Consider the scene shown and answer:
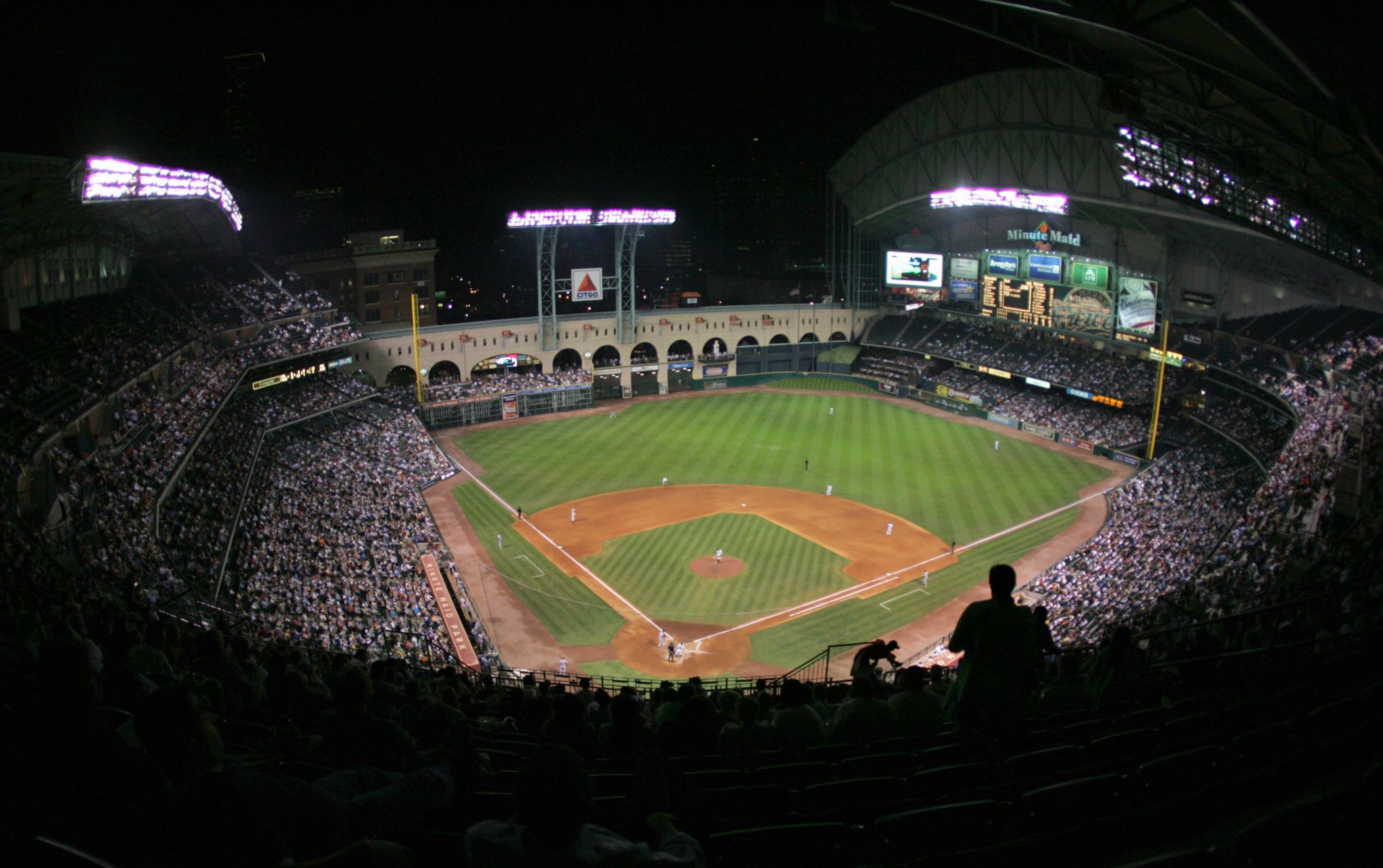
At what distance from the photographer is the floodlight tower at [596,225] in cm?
5384

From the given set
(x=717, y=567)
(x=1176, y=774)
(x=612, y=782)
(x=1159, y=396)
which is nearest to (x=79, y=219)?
(x=717, y=567)

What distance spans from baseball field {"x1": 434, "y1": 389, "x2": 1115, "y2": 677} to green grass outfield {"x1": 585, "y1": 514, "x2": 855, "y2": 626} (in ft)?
0.31

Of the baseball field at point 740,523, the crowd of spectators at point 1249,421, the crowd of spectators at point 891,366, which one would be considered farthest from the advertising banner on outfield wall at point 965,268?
the crowd of spectators at point 1249,421

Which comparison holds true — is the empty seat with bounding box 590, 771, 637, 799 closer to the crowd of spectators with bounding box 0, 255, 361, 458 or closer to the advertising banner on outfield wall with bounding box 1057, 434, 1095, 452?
the crowd of spectators with bounding box 0, 255, 361, 458

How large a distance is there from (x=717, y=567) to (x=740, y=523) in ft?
15.6

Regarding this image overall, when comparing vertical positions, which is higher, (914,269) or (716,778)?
(914,269)

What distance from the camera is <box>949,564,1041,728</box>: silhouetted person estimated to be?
6016mm

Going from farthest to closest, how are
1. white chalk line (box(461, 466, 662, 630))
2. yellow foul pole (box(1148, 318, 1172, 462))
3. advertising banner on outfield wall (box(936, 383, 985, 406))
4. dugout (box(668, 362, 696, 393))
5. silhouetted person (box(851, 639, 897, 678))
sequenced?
dugout (box(668, 362, 696, 393))
advertising banner on outfield wall (box(936, 383, 985, 406))
yellow foul pole (box(1148, 318, 1172, 462))
white chalk line (box(461, 466, 662, 630))
silhouetted person (box(851, 639, 897, 678))

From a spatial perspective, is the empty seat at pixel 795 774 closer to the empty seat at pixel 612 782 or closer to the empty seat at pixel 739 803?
the empty seat at pixel 739 803

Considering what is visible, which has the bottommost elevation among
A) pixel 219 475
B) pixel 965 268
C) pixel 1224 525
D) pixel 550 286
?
pixel 1224 525

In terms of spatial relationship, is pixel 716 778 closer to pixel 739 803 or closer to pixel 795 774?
pixel 795 774

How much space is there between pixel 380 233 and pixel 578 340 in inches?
729

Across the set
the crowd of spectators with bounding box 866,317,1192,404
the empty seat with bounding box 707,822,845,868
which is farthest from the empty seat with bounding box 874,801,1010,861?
the crowd of spectators with bounding box 866,317,1192,404

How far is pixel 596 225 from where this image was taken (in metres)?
57.0
